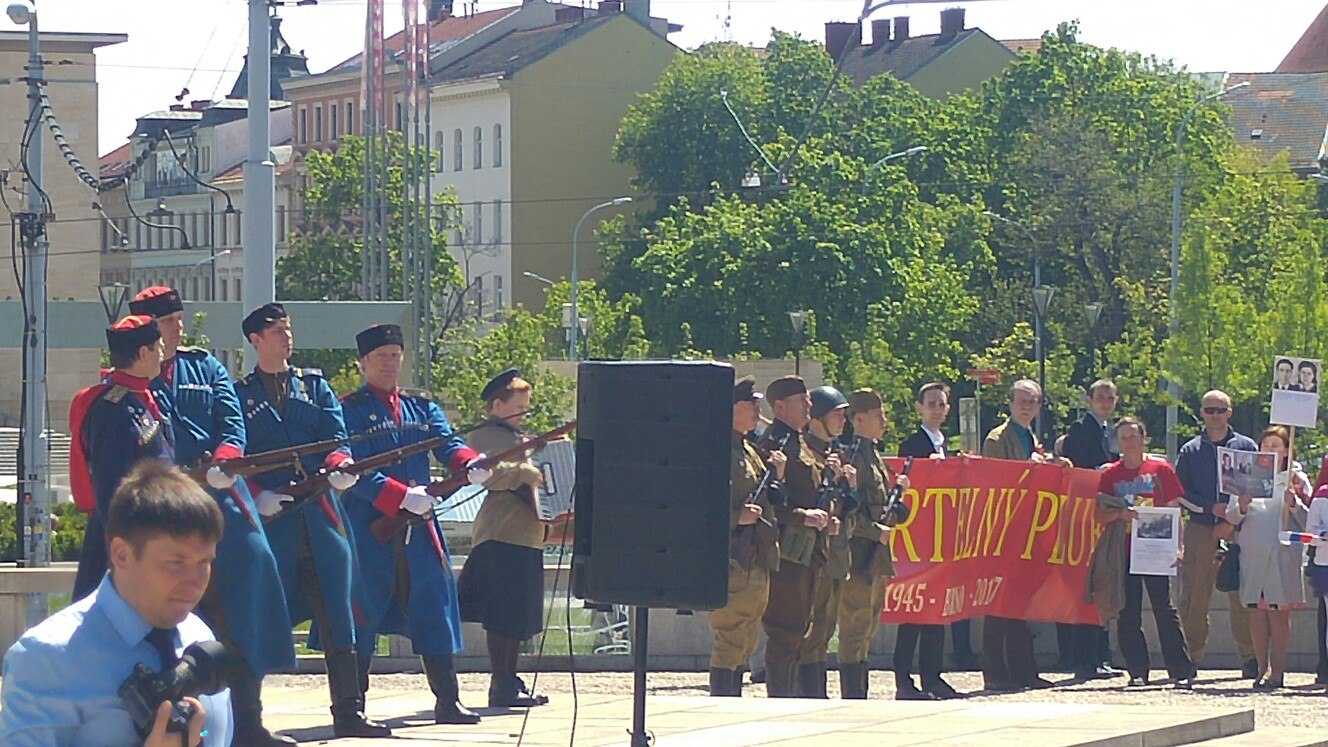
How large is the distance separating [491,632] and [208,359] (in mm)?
2943

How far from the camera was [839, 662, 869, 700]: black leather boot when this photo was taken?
1311cm

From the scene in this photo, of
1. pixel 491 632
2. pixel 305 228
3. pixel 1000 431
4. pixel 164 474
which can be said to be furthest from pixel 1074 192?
pixel 164 474

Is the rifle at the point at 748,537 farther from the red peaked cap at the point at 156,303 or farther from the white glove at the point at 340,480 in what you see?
the red peaked cap at the point at 156,303

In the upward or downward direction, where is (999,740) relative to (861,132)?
downward

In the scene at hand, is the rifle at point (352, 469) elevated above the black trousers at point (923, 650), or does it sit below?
above

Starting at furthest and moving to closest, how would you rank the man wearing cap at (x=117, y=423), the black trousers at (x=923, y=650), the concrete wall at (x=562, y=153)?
the concrete wall at (x=562, y=153), the black trousers at (x=923, y=650), the man wearing cap at (x=117, y=423)

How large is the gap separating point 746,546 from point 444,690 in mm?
2291

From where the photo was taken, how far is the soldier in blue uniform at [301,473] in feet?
29.6

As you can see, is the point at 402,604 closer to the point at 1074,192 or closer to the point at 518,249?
the point at 1074,192

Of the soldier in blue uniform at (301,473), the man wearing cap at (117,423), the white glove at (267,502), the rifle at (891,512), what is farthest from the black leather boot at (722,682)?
the man wearing cap at (117,423)

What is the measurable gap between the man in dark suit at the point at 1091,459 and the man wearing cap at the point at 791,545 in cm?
333

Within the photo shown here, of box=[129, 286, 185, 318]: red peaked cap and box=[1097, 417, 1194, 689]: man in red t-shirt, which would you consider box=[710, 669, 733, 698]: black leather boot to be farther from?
box=[129, 286, 185, 318]: red peaked cap

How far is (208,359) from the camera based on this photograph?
849cm

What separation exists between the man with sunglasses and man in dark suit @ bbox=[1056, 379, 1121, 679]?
1.76 ft
